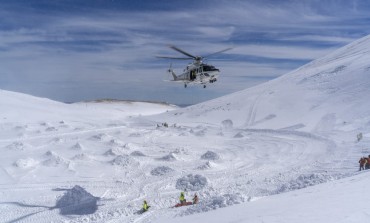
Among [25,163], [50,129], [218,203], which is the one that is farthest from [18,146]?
[218,203]

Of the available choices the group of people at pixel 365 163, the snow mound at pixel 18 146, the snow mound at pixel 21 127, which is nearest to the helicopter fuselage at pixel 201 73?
the group of people at pixel 365 163

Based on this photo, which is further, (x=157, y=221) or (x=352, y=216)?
(x=157, y=221)

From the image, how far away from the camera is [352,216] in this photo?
8211mm

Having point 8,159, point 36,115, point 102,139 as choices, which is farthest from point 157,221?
point 36,115

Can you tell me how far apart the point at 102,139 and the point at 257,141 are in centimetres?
1469

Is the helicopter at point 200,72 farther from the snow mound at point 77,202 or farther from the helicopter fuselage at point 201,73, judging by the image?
the snow mound at point 77,202

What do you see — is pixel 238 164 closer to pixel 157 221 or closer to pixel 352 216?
pixel 157 221

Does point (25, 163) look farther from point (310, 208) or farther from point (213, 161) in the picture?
point (310, 208)

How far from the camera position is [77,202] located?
17.9 metres

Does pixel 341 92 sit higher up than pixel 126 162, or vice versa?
pixel 341 92

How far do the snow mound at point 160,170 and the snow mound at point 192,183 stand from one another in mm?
2958

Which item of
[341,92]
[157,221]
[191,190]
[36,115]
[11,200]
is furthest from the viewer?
[36,115]

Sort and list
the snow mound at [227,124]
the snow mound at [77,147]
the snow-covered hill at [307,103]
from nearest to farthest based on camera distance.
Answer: the snow mound at [77,147], the snow-covered hill at [307,103], the snow mound at [227,124]

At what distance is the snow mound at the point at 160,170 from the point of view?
23.1 m
